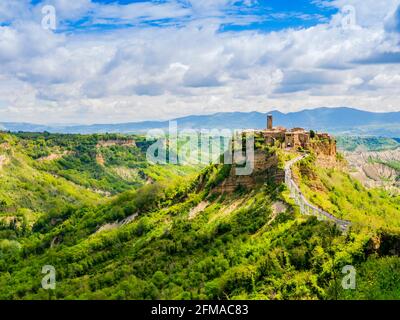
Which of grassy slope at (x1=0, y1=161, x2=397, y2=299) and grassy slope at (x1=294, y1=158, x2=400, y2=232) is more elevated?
grassy slope at (x1=294, y1=158, x2=400, y2=232)

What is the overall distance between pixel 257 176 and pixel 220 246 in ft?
51.2

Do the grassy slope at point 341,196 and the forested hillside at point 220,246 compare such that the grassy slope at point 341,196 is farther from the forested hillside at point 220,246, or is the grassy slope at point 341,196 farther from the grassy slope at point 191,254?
the grassy slope at point 191,254

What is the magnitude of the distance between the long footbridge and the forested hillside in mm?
1059

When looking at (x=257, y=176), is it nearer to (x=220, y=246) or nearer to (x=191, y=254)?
(x=191, y=254)

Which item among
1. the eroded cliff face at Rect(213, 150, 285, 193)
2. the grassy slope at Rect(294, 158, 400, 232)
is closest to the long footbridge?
the eroded cliff face at Rect(213, 150, 285, 193)

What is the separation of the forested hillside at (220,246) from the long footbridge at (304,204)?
106 centimetres

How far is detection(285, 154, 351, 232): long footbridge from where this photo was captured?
53759mm

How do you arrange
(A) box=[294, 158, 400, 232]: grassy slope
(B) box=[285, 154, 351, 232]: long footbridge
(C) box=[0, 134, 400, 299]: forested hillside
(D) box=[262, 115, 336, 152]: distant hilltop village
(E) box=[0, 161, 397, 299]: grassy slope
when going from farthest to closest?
(D) box=[262, 115, 336, 152]: distant hilltop village < (A) box=[294, 158, 400, 232]: grassy slope < (B) box=[285, 154, 351, 232]: long footbridge < (E) box=[0, 161, 397, 299]: grassy slope < (C) box=[0, 134, 400, 299]: forested hillside

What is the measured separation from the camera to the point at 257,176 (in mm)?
78000

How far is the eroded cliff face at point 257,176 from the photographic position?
242ft

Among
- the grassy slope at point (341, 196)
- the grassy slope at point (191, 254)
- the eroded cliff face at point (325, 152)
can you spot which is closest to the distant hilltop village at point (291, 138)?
the eroded cliff face at point (325, 152)

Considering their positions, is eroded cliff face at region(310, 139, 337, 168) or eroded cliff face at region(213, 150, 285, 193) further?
eroded cliff face at region(310, 139, 337, 168)

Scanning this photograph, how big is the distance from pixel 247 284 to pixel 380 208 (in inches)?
1459

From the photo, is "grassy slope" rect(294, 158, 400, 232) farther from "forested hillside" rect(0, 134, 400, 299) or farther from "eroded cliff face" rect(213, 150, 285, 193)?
"eroded cliff face" rect(213, 150, 285, 193)
